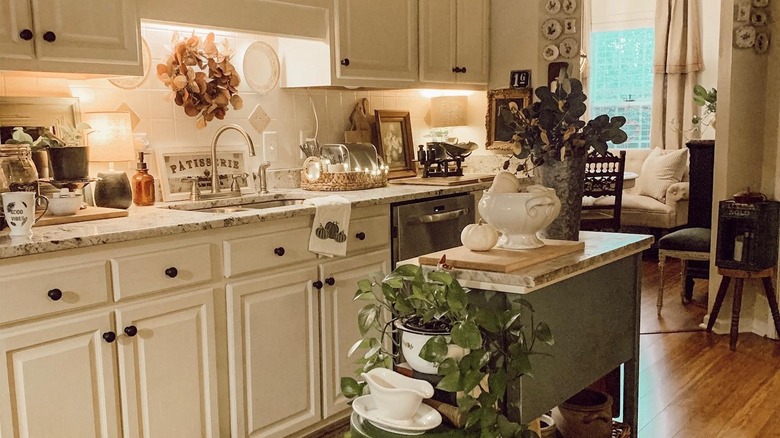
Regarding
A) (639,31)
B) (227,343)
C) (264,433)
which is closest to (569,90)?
(227,343)

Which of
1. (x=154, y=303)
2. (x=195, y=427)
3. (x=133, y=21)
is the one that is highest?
(x=133, y=21)

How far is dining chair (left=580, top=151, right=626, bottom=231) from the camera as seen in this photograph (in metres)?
5.25

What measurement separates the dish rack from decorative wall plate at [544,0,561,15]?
1.59m

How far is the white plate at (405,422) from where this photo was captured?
163cm

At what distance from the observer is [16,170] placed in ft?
7.45

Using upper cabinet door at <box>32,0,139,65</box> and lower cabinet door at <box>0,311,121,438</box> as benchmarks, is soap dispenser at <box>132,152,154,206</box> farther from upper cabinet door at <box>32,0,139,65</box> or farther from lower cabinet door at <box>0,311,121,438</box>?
lower cabinet door at <box>0,311,121,438</box>

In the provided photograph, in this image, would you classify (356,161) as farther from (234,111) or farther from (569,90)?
(569,90)

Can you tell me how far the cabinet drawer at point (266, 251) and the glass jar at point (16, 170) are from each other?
65cm

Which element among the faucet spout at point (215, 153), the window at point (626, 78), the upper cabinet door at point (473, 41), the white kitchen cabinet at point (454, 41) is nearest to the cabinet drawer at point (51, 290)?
the faucet spout at point (215, 153)

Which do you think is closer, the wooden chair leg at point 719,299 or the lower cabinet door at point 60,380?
the lower cabinet door at point 60,380

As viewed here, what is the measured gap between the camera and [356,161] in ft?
11.8

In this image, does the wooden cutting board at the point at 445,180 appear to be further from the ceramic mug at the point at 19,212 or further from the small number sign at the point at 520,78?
the ceramic mug at the point at 19,212

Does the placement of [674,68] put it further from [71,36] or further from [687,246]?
[71,36]

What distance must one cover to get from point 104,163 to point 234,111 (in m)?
0.69
